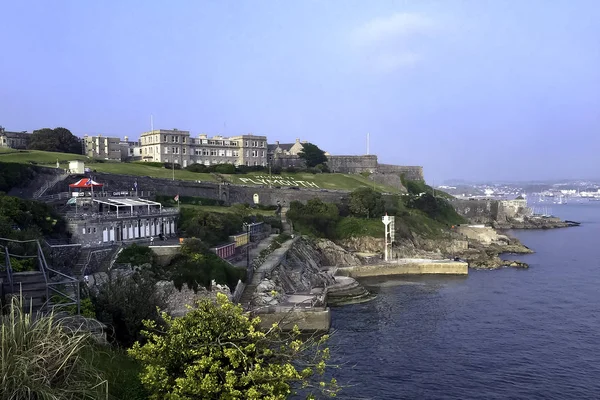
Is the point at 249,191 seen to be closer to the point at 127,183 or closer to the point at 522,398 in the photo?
the point at 127,183

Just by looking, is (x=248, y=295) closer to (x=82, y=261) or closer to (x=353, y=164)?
(x=82, y=261)

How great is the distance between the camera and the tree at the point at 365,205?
225ft

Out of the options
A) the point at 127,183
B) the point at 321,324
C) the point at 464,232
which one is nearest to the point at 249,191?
the point at 127,183

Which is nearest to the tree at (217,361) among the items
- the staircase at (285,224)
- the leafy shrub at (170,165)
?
the staircase at (285,224)

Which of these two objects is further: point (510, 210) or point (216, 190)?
point (510, 210)

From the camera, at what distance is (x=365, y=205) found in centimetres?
6875

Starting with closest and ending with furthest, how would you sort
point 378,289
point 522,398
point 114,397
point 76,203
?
point 114,397 < point 522,398 < point 76,203 < point 378,289

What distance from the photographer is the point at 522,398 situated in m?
22.2

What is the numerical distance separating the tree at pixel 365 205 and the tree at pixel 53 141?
42.8 metres

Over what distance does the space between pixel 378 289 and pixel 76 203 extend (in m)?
25.0

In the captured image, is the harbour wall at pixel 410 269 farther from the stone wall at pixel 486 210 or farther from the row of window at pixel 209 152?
the stone wall at pixel 486 210

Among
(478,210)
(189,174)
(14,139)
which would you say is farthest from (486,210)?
(14,139)

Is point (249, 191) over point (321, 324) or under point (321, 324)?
over

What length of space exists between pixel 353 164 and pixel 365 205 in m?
41.7
